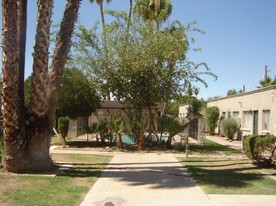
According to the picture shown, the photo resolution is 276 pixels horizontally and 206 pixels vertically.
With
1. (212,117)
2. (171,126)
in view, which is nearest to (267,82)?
(212,117)

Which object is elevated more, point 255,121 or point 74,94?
point 74,94

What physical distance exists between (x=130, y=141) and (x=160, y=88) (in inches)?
197

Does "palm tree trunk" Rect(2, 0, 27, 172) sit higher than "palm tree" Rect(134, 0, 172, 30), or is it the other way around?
"palm tree" Rect(134, 0, 172, 30)

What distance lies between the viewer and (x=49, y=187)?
9344 millimetres

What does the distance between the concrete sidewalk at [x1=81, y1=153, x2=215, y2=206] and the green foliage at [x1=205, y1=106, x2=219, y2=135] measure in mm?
22016

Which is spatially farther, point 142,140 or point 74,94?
point 74,94

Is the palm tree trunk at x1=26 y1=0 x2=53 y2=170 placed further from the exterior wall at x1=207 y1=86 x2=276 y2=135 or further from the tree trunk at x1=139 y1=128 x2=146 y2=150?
the exterior wall at x1=207 y1=86 x2=276 y2=135

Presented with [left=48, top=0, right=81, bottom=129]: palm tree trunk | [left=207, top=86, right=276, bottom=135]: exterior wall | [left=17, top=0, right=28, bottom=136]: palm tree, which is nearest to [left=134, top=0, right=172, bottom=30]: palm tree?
[left=207, top=86, right=276, bottom=135]: exterior wall

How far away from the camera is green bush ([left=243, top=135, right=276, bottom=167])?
13211mm

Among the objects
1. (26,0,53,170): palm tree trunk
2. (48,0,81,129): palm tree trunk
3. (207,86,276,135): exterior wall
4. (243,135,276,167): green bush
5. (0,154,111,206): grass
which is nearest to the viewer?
(0,154,111,206): grass

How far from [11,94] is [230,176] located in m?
6.97

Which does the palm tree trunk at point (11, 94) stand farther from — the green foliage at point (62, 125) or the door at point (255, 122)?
the door at point (255, 122)

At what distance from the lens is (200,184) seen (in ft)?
33.8

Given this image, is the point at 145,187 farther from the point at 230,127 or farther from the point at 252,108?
the point at 230,127
